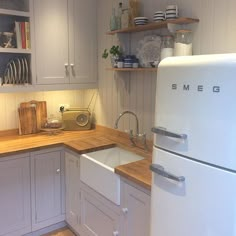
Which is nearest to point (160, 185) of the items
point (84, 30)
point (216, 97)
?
point (216, 97)

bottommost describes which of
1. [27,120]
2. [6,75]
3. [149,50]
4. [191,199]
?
[191,199]

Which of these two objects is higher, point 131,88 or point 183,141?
point 131,88

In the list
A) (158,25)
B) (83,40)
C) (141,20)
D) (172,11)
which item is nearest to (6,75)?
(83,40)

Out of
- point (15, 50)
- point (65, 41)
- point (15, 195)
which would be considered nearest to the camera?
point (15, 195)

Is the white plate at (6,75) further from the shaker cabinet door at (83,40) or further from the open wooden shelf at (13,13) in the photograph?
the shaker cabinet door at (83,40)

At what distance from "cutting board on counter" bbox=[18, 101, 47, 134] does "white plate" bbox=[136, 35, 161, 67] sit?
121 cm

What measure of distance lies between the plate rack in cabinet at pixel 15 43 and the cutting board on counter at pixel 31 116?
31 cm

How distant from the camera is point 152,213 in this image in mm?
1448

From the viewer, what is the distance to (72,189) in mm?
2527

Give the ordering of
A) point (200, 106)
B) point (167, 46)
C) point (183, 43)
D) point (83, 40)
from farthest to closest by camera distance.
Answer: point (83, 40) → point (167, 46) → point (183, 43) → point (200, 106)

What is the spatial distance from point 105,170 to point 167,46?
3.44 ft

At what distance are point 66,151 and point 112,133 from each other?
566 mm

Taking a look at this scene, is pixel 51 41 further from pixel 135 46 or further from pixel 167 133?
pixel 167 133

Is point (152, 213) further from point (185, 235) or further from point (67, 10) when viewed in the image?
point (67, 10)
